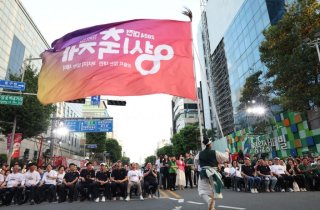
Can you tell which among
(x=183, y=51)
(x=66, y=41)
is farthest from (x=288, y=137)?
(x=66, y=41)

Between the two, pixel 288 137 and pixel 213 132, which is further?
pixel 213 132

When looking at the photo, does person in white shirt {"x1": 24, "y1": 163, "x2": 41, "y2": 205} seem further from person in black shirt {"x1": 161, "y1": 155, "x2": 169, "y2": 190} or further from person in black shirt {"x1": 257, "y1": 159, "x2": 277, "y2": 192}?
person in black shirt {"x1": 257, "y1": 159, "x2": 277, "y2": 192}

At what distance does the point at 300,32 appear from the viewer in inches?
608

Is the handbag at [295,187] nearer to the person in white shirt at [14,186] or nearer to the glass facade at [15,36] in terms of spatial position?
the person in white shirt at [14,186]

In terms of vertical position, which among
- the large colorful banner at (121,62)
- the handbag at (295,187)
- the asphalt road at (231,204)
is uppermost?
the large colorful banner at (121,62)

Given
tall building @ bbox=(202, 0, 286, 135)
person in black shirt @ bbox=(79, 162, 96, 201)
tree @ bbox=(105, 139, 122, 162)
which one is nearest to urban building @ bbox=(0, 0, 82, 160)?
person in black shirt @ bbox=(79, 162, 96, 201)

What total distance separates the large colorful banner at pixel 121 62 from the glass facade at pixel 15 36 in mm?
28219

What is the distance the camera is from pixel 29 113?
76.4ft

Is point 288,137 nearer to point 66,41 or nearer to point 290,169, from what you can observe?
point 290,169

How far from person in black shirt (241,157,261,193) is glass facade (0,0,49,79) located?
94.3ft

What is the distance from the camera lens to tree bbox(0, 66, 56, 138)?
22.9 meters

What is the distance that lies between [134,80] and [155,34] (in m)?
1.54

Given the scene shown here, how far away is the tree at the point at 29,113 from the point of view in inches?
901

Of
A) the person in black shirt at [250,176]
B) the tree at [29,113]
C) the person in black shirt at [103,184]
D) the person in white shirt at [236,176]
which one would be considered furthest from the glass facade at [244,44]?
the person in black shirt at [103,184]
